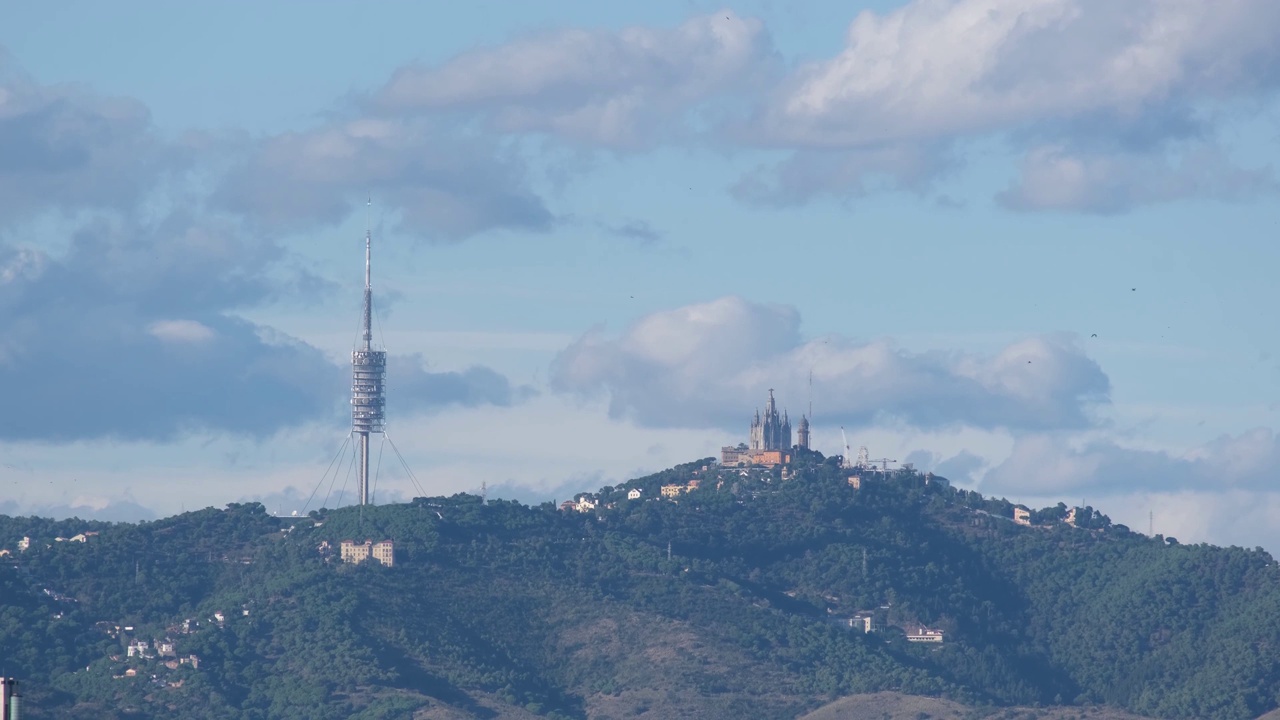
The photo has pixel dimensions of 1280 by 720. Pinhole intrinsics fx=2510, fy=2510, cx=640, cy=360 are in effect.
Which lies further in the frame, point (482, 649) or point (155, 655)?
point (482, 649)

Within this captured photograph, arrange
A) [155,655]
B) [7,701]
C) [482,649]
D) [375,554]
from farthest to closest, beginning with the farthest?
[375,554] < [482,649] < [155,655] < [7,701]

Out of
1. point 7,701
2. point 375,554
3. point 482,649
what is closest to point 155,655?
point 482,649

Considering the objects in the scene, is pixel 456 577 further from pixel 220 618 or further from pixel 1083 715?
pixel 1083 715

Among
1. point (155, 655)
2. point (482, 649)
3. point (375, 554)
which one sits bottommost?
point (155, 655)

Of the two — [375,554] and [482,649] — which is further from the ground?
[375,554]

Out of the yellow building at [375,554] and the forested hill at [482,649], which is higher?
the yellow building at [375,554]

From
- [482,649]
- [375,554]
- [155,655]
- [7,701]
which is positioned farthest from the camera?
[375,554]

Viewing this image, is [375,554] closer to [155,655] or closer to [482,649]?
[482,649]

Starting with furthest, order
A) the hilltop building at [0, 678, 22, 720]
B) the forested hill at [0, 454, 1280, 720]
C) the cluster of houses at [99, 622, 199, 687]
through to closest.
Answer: the forested hill at [0, 454, 1280, 720]
the cluster of houses at [99, 622, 199, 687]
the hilltop building at [0, 678, 22, 720]

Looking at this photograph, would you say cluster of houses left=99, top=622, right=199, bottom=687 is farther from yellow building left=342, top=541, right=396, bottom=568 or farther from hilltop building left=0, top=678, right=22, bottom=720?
hilltop building left=0, top=678, right=22, bottom=720

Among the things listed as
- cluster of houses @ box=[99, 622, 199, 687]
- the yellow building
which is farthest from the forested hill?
the yellow building

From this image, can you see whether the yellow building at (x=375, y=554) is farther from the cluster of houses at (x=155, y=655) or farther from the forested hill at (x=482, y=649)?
the cluster of houses at (x=155, y=655)

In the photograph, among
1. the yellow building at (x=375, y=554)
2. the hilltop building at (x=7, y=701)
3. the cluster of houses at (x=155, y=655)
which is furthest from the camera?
the yellow building at (x=375, y=554)

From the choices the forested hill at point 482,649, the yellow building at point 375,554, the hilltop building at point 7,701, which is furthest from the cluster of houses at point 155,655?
the hilltop building at point 7,701
